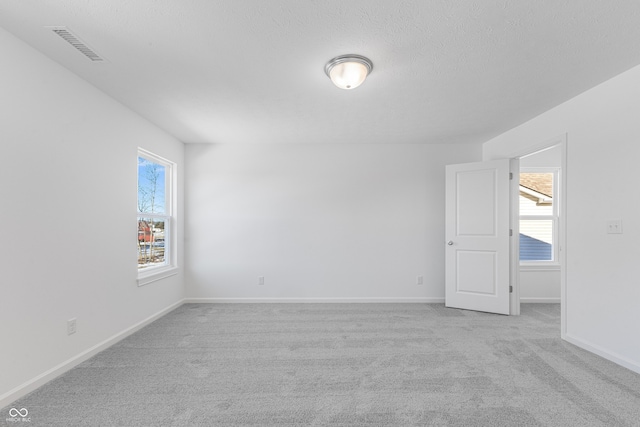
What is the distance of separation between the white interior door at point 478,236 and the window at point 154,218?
12.6ft

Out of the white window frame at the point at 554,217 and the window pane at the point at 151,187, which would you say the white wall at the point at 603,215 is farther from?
the window pane at the point at 151,187

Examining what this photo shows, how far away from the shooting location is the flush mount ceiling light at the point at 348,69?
1996 mm

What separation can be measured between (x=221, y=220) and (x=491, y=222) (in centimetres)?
370

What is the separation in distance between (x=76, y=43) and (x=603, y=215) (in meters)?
4.21

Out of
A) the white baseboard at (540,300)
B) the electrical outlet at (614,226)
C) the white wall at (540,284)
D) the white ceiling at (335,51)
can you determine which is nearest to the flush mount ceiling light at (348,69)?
the white ceiling at (335,51)

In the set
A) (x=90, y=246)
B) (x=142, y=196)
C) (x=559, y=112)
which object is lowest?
(x=90, y=246)

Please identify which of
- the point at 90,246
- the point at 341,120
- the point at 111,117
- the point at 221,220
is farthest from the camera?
the point at 221,220

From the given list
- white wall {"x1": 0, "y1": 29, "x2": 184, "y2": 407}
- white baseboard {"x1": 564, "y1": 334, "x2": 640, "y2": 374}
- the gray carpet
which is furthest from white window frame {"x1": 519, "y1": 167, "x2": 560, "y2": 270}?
white wall {"x1": 0, "y1": 29, "x2": 184, "y2": 407}

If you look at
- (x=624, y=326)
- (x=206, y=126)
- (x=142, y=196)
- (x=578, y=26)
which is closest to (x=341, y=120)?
(x=206, y=126)

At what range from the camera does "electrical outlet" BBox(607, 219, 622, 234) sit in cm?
231

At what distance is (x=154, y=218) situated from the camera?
3619mm

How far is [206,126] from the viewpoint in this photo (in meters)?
3.46

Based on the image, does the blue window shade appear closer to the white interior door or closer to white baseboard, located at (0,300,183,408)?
the white interior door

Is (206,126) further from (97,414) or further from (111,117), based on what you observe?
(97,414)
